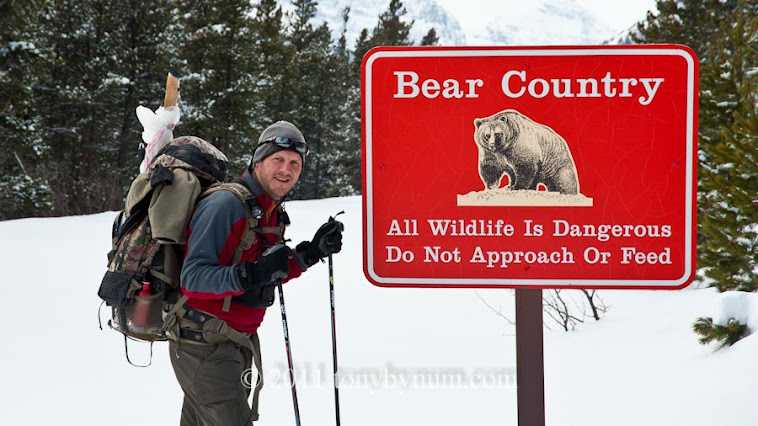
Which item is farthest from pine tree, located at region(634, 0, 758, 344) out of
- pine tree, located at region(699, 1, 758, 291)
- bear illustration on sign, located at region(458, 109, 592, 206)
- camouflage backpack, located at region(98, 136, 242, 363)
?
camouflage backpack, located at region(98, 136, 242, 363)

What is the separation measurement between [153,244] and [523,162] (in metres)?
1.49

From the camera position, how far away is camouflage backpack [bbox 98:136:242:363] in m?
2.37

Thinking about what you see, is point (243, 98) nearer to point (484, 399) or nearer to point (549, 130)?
point (484, 399)

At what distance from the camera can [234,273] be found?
2.24 meters

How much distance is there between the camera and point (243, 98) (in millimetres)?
24188

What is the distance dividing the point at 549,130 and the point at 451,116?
337 millimetres

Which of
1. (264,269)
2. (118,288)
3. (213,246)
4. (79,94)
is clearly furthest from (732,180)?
(79,94)

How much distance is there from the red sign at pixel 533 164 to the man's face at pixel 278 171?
0.49 metres

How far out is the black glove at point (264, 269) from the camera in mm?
2230

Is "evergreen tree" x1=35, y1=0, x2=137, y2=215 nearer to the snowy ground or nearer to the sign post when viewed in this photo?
the snowy ground

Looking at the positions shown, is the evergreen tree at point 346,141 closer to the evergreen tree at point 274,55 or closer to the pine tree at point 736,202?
the evergreen tree at point 274,55

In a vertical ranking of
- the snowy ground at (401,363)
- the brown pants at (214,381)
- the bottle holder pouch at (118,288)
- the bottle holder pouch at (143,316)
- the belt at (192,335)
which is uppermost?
the bottle holder pouch at (118,288)

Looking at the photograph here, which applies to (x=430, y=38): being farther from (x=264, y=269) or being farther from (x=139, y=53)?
(x=264, y=269)

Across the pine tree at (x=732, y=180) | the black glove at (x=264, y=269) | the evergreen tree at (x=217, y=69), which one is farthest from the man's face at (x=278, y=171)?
the evergreen tree at (x=217, y=69)
